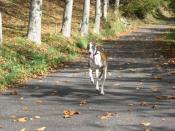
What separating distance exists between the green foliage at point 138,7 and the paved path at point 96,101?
3706 centimetres

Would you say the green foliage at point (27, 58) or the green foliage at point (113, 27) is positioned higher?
the green foliage at point (113, 27)

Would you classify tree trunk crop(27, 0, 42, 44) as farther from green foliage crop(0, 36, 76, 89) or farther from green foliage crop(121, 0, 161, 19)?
green foliage crop(121, 0, 161, 19)

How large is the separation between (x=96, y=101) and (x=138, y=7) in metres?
49.0

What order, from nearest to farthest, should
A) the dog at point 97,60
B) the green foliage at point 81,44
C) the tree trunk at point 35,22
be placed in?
1. the dog at point 97,60
2. the tree trunk at point 35,22
3. the green foliage at point 81,44

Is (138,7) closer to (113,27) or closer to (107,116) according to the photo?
(113,27)

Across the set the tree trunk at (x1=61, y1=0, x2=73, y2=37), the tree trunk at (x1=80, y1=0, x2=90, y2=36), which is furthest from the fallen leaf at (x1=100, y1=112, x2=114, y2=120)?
the tree trunk at (x1=80, y1=0, x2=90, y2=36)

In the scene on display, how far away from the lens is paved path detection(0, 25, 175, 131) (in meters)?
10.3

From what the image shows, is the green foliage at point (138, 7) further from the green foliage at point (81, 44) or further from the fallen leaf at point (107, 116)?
the fallen leaf at point (107, 116)

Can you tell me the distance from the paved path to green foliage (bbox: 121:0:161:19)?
37.1 metres

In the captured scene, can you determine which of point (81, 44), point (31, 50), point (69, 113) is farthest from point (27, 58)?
point (81, 44)

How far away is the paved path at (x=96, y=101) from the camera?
33.7ft

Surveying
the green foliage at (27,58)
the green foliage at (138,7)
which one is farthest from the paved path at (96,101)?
the green foliage at (138,7)

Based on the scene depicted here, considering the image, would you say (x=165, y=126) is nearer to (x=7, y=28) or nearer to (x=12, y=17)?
(x=7, y=28)

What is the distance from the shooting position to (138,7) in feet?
201
